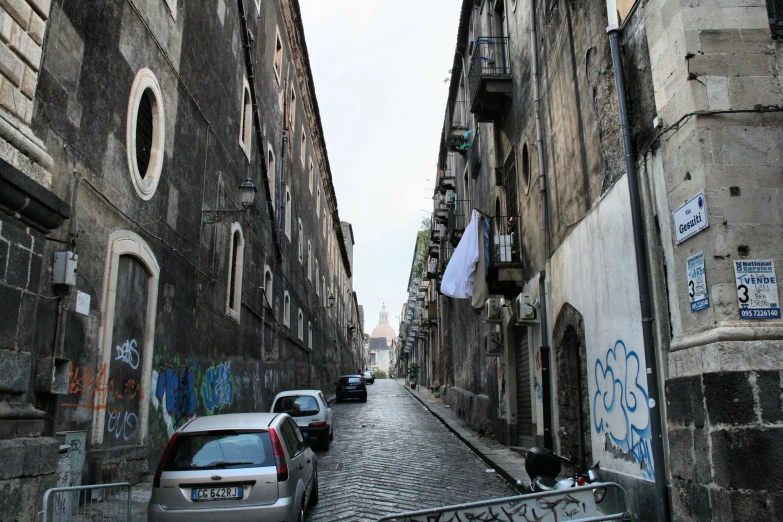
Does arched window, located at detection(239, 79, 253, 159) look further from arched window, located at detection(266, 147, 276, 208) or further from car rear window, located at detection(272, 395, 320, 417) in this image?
car rear window, located at detection(272, 395, 320, 417)

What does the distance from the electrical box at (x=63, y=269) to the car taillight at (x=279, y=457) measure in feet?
9.55

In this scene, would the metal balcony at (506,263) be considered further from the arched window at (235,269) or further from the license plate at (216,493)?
the license plate at (216,493)

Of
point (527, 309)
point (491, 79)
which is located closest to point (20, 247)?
point (527, 309)

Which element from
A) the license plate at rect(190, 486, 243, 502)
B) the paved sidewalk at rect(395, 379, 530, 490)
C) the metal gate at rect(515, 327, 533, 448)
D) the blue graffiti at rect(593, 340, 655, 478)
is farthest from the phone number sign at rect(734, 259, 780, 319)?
the metal gate at rect(515, 327, 533, 448)

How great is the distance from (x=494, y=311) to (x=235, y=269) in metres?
6.67

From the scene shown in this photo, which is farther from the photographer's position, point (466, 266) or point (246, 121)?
point (246, 121)

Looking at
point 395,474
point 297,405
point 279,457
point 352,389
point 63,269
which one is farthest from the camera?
point 352,389

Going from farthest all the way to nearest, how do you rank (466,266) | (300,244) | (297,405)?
1. (300,244)
2. (297,405)
3. (466,266)

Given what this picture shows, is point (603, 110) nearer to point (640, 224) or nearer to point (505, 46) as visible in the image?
point (640, 224)

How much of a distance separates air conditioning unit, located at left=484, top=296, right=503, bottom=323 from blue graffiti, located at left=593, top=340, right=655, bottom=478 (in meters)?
5.89

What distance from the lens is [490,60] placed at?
14258mm

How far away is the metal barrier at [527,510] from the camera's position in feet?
13.7

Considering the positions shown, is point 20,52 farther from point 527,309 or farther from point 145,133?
point 527,309

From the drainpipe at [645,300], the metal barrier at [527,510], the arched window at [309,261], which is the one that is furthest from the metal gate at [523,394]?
the arched window at [309,261]
